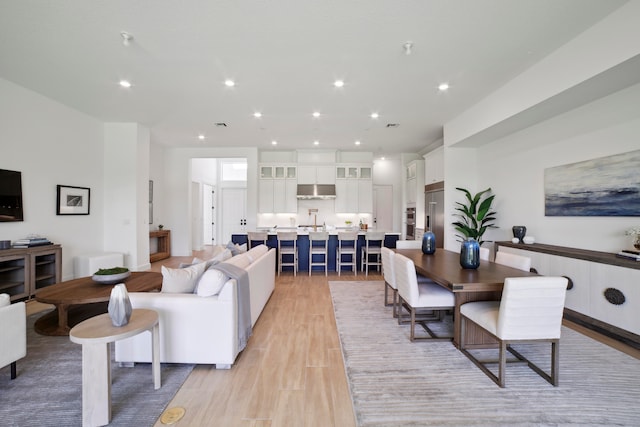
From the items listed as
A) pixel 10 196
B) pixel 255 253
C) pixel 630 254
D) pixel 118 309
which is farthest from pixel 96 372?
pixel 630 254

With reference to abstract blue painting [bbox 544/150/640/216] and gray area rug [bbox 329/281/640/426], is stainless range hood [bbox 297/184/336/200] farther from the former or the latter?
gray area rug [bbox 329/281/640/426]

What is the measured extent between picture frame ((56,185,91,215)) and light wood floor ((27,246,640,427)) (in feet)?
14.1

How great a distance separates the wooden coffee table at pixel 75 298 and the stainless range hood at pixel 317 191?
15.2 ft

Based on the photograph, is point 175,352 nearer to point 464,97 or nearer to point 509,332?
point 509,332

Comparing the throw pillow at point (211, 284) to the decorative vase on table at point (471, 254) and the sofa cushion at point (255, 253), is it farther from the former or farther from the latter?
the decorative vase on table at point (471, 254)

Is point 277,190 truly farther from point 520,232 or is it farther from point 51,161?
point 520,232

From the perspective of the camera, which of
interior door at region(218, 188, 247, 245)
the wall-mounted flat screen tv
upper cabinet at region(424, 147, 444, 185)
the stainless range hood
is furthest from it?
interior door at region(218, 188, 247, 245)

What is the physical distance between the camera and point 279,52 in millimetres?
3027

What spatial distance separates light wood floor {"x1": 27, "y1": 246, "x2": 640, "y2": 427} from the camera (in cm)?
168

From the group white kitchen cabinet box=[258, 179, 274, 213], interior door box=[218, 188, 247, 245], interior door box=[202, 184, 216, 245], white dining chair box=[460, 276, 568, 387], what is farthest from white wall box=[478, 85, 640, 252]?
interior door box=[202, 184, 216, 245]

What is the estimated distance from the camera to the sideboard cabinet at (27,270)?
Answer: 3597 mm

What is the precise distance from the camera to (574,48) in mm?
2777

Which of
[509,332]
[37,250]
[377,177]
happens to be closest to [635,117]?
[509,332]

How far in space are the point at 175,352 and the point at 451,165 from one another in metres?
5.54
